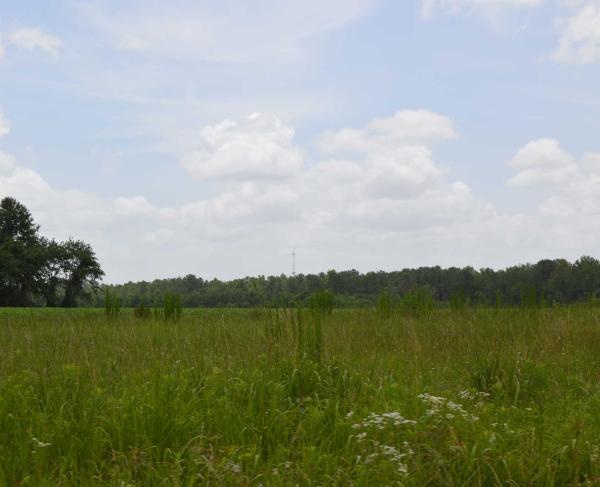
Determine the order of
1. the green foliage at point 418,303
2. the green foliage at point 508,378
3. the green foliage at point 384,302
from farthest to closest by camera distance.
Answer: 1. the green foliage at point 384,302
2. the green foliage at point 418,303
3. the green foliage at point 508,378

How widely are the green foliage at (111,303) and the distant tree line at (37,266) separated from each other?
Answer: 1120 inches

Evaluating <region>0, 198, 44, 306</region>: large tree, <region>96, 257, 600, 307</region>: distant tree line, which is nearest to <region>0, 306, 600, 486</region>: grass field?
<region>96, 257, 600, 307</region>: distant tree line

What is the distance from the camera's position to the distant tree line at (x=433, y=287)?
9.68m

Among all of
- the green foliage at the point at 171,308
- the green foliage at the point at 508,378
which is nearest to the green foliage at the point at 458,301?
the green foliage at the point at 508,378

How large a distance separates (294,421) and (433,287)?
987 cm

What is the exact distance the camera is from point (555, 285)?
43.3 meters

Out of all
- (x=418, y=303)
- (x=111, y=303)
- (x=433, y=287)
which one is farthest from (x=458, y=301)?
(x=111, y=303)

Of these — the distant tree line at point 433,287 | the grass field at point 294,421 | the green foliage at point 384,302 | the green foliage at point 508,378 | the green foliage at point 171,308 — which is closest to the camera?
the grass field at point 294,421

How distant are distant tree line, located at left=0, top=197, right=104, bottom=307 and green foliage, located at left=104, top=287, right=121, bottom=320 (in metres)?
28.4

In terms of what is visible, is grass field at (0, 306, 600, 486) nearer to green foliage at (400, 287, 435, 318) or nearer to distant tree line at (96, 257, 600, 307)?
distant tree line at (96, 257, 600, 307)

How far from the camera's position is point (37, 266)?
133 ft

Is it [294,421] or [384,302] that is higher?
[384,302]

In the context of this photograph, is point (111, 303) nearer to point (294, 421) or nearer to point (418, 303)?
point (418, 303)

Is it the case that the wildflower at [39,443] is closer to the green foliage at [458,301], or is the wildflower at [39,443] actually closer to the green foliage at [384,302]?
the green foliage at [458,301]
